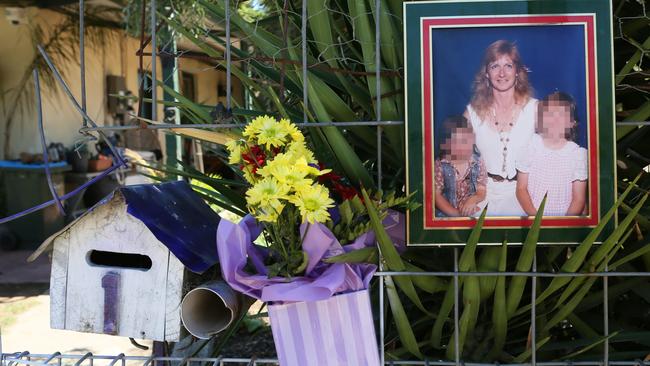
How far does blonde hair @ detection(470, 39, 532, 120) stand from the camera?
1.53 metres

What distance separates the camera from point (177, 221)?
1716 mm

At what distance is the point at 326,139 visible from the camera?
1775 millimetres

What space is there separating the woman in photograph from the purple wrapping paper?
356 millimetres

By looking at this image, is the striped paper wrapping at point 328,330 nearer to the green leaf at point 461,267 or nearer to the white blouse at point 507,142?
the green leaf at point 461,267

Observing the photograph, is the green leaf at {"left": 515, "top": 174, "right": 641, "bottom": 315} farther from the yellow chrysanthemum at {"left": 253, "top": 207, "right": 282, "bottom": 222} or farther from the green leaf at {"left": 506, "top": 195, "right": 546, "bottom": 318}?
the yellow chrysanthemum at {"left": 253, "top": 207, "right": 282, "bottom": 222}

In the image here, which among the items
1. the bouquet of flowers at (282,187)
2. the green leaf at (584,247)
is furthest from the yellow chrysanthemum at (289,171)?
the green leaf at (584,247)

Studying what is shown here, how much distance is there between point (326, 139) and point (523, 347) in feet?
2.94

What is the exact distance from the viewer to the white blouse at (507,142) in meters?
1.53

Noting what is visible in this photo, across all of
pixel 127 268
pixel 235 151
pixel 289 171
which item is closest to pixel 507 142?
pixel 289 171

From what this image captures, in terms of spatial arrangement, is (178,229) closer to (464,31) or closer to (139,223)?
(139,223)

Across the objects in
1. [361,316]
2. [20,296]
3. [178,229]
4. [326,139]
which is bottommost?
[20,296]

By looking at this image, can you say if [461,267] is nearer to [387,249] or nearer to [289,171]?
[387,249]

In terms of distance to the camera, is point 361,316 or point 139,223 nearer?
point 361,316

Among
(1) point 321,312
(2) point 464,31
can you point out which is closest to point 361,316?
(1) point 321,312
